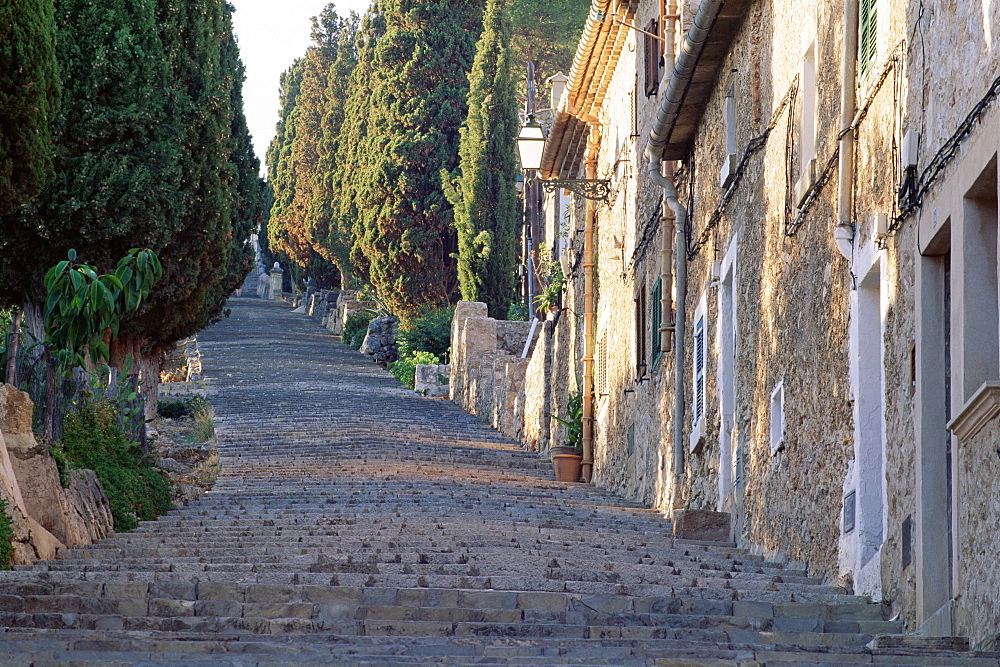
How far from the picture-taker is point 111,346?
2048 cm

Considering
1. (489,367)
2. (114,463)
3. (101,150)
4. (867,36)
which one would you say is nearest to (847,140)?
(867,36)

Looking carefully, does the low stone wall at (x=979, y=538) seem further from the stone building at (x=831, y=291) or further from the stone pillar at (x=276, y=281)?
the stone pillar at (x=276, y=281)

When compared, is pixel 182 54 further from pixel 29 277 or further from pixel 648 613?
pixel 648 613

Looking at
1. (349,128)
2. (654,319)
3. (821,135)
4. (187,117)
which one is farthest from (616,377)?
(349,128)

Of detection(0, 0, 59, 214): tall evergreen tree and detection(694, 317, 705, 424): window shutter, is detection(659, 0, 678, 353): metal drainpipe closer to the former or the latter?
detection(694, 317, 705, 424): window shutter

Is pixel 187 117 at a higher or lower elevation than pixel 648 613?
higher

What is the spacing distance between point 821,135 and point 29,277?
10804mm

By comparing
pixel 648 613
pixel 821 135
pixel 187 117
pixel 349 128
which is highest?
pixel 349 128

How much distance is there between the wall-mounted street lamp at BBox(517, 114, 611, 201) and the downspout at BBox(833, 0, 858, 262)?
11.4 meters

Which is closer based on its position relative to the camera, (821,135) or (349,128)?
(821,135)

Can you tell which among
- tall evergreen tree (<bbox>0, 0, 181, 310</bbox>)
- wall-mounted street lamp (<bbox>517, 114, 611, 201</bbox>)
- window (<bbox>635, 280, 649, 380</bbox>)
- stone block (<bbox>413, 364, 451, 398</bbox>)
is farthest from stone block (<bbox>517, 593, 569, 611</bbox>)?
stone block (<bbox>413, 364, 451, 398</bbox>)

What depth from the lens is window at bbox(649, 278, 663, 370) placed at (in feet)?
52.8

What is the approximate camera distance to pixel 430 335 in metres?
40.2

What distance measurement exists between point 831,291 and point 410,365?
29.9 meters
